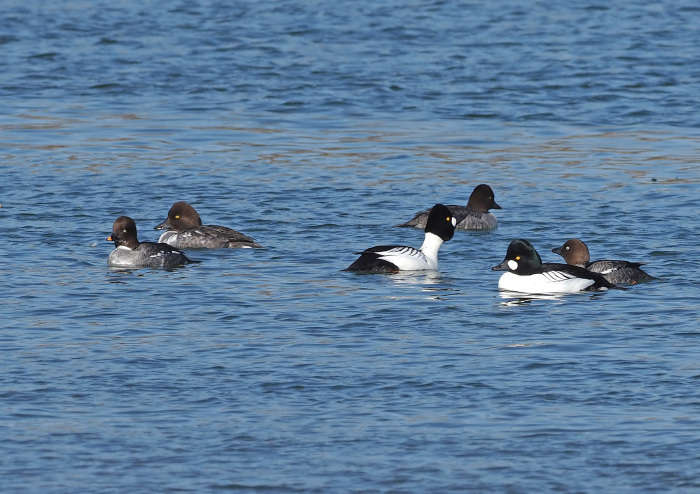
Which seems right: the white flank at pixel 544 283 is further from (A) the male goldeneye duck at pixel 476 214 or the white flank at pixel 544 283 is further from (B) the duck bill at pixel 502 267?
(A) the male goldeneye duck at pixel 476 214

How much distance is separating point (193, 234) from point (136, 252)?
150cm

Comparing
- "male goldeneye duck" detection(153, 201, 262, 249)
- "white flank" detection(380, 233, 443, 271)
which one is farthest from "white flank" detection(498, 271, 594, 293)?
"male goldeneye duck" detection(153, 201, 262, 249)

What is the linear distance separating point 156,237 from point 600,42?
22210 mm

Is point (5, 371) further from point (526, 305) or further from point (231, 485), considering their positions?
point (526, 305)

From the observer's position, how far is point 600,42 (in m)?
39.7

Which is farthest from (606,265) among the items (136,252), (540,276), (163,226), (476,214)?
(163,226)

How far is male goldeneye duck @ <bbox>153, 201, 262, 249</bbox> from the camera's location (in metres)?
19.0

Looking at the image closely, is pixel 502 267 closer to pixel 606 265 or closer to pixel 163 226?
pixel 606 265

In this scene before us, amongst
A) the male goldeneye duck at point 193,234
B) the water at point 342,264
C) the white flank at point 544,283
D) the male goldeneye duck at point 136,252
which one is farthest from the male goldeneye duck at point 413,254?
the male goldeneye duck at point 136,252

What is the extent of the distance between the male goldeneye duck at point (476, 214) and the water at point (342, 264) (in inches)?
8.1

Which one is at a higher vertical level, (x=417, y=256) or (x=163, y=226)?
(x=163, y=226)

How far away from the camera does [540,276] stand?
657 inches

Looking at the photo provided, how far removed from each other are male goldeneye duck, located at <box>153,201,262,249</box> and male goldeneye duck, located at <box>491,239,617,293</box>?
3884mm

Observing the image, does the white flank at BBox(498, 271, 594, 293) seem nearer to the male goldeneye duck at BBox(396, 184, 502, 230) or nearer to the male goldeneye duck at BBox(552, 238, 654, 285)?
the male goldeneye duck at BBox(552, 238, 654, 285)
